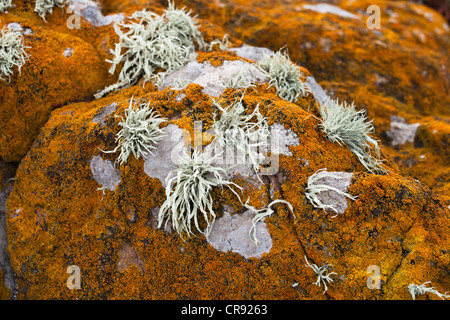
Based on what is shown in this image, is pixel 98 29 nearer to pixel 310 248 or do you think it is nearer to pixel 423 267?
pixel 310 248

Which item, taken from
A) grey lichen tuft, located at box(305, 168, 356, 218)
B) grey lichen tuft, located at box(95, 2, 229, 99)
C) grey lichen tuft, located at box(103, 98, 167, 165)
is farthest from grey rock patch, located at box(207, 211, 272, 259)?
grey lichen tuft, located at box(95, 2, 229, 99)

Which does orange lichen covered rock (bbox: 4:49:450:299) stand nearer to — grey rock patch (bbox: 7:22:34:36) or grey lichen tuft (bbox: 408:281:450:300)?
grey lichen tuft (bbox: 408:281:450:300)

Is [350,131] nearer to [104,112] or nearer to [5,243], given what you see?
[104,112]

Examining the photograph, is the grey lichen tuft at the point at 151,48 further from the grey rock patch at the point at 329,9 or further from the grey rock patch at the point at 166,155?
the grey rock patch at the point at 329,9

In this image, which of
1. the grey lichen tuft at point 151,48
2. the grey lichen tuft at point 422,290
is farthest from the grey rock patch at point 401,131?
the grey lichen tuft at point 151,48

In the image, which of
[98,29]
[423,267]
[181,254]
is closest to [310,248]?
[423,267]
